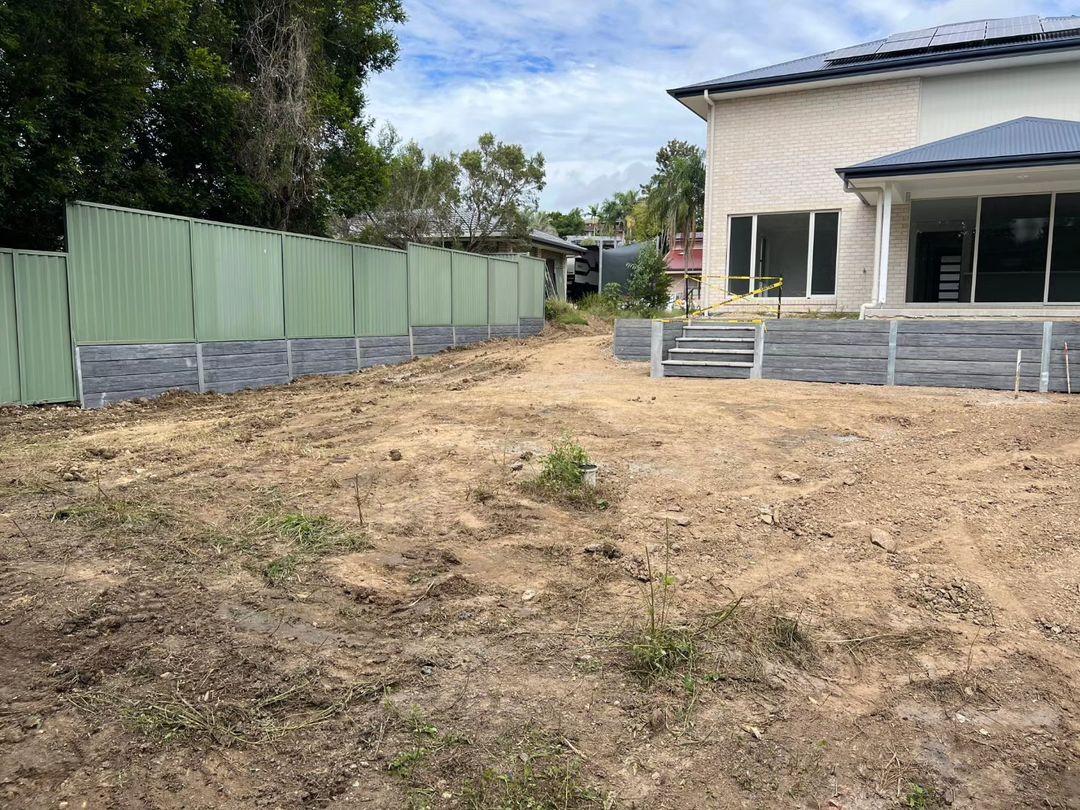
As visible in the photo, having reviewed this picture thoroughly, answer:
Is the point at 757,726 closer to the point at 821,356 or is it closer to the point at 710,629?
the point at 710,629

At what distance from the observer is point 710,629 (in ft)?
11.8

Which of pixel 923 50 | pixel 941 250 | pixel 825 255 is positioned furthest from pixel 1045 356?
pixel 923 50

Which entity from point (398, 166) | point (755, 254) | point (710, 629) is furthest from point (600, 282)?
point (710, 629)

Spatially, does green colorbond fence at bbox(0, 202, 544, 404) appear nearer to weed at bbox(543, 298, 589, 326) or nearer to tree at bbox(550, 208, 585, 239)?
weed at bbox(543, 298, 589, 326)

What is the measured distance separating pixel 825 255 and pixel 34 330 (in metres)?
14.7

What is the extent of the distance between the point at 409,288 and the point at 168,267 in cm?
634

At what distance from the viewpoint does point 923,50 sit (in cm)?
→ 1591

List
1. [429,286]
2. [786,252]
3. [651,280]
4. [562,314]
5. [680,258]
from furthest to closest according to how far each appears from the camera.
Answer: [680,258] → [562,314] → [651,280] → [429,286] → [786,252]

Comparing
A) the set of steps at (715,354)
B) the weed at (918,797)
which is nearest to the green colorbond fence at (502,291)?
the set of steps at (715,354)

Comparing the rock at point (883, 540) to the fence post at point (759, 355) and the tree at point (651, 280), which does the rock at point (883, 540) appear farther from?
the tree at point (651, 280)

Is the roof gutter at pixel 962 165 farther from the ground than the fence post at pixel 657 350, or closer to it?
farther from the ground

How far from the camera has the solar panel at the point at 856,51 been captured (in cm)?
1684

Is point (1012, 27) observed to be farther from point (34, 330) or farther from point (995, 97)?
point (34, 330)

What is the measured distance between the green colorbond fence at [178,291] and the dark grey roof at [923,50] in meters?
8.65
